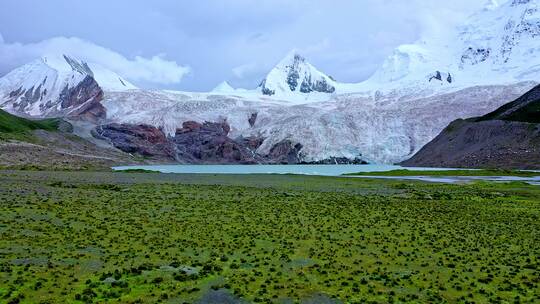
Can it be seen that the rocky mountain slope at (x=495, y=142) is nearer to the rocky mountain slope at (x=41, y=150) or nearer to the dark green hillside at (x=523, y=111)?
the dark green hillside at (x=523, y=111)

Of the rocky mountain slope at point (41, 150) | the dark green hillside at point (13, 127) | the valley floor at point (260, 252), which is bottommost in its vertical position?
the valley floor at point (260, 252)

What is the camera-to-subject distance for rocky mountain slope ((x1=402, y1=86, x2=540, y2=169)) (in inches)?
5743

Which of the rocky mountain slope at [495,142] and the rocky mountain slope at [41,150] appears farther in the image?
the rocky mountain slope at [495,142]

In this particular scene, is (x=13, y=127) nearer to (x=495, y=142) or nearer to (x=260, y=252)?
(x=495, y=142)

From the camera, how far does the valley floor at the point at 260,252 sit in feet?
64.0

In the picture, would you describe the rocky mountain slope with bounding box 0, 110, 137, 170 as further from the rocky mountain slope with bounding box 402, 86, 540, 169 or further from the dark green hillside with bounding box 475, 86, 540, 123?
the dark green hillside with bounding box 475, 86, 540, 123

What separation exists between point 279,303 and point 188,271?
526 cm

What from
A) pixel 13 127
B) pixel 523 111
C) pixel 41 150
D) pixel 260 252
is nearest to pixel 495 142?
pixel 523 111

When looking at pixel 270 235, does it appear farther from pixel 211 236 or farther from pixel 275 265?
pixel 275 265

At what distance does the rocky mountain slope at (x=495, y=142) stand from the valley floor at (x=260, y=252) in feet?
359

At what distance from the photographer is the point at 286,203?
4972 cm

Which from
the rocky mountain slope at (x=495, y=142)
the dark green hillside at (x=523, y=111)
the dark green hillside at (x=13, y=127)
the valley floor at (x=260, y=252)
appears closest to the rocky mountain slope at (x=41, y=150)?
the dark green hillside at (x=13, y=127)

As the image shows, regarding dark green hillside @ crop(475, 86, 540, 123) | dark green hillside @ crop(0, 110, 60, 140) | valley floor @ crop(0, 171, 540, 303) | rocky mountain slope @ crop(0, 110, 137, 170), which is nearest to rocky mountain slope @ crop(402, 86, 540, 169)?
dark green hillside @ crop(475, 86, 540, 123)

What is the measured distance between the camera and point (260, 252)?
87.0 ft
